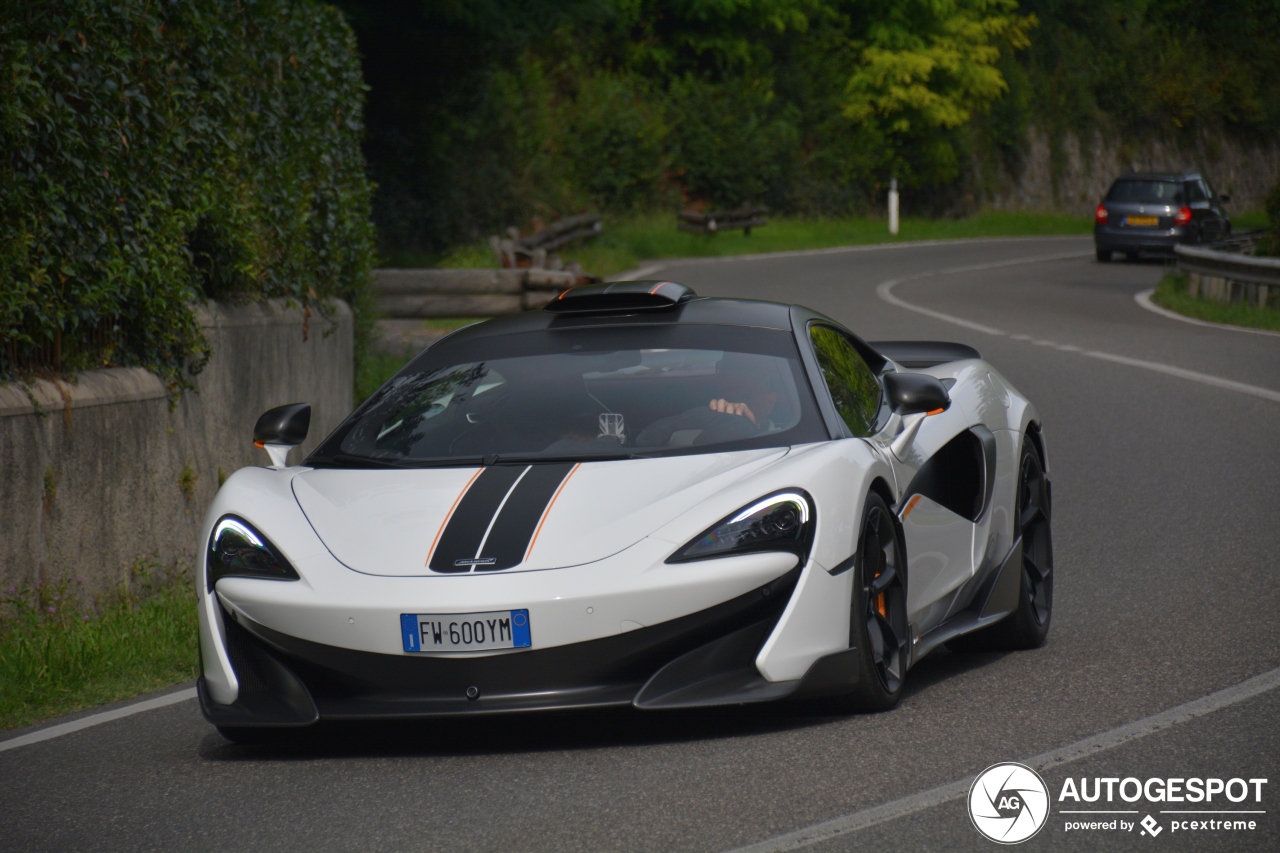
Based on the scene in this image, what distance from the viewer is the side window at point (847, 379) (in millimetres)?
5852

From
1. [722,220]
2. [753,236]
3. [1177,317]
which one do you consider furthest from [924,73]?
[1177,317]

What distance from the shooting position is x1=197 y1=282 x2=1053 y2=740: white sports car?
4766 mm

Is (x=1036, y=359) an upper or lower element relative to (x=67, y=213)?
lower

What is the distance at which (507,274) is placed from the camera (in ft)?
61.4

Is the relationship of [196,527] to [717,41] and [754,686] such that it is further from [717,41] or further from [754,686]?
[717,41]

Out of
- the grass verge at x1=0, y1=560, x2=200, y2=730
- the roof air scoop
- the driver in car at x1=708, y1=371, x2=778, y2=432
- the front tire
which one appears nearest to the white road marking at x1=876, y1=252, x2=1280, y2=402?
the roof air scoop

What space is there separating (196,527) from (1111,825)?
19.3 feet

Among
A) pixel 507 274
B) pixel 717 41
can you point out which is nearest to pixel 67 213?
pixel 507 274

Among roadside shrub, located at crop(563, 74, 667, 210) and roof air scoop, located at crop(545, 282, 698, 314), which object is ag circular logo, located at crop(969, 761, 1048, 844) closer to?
roof air scoop, located at crop(545, 282, 698, 314)

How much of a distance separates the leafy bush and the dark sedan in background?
25757 millimetres

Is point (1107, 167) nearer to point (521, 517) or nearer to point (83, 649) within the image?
point (83, 649)

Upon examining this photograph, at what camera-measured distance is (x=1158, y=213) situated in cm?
3450

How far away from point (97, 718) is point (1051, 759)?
3207 millimetres

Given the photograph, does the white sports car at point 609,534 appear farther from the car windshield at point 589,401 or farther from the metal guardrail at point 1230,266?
Answer: the metal guardrail at point 1230,266
